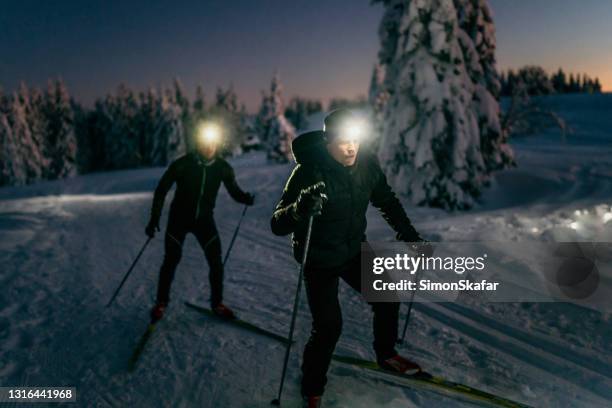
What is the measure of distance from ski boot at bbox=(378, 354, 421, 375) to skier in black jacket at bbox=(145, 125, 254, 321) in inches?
93.4

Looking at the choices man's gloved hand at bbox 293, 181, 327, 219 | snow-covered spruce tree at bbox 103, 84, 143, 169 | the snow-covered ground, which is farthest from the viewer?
snow-covered spruce tree at bbox 103, 84, 143, 169

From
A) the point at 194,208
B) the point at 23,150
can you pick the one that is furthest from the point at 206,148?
the point at 23,150

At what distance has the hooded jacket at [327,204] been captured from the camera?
11.5ft

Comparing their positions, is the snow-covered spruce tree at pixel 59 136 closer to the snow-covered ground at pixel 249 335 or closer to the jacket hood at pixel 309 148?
the snow-covered ground at pixel 249 335

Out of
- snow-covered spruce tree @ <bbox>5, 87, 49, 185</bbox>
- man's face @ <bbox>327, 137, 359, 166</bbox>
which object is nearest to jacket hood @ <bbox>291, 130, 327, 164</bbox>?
man's face @ <bbox>327, 137, 359, 166</bbox>

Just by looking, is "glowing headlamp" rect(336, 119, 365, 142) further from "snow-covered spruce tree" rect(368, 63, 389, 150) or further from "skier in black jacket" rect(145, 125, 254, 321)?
"snow-covered spruce tree" rect(368, 63, 389, 150)

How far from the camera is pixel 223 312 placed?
5.58 m

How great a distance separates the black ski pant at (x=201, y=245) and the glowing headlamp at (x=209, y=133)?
1080 mm

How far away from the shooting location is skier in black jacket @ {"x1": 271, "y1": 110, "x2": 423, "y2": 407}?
344 cm

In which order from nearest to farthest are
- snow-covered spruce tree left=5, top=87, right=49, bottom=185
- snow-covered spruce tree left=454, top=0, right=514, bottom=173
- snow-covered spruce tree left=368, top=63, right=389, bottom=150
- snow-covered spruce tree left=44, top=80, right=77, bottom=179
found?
snow-covered spruce tree left=454, top=0, right=514, bottom=173 < snow-covered spruce tree left=368, top=63, right=389, bottom=150 < snow-covered spruce tree left=5, top=87, right=49, bottom=185 < snow-covered spruce tree left=44, top=80, right=77, bottom=179

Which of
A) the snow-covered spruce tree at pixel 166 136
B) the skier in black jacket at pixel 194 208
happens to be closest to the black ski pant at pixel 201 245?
the skier in black jacket at pixel 194 208

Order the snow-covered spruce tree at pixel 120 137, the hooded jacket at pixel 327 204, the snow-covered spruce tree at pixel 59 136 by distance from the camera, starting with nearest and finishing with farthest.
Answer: the hooded jacket at pixel 327 204 < the snow-covered spruce tree at pixel 59 136 < the snow-covered spruce tree at pixel 120 137

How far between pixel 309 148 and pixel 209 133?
2.23 meters

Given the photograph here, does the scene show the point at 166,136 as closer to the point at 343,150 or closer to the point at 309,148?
the point at 309,148
